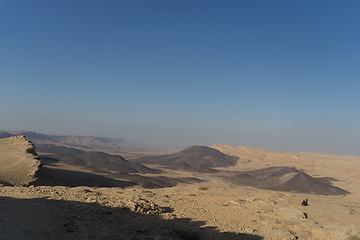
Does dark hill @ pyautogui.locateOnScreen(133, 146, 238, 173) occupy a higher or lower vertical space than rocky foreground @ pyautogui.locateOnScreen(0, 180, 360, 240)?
lower

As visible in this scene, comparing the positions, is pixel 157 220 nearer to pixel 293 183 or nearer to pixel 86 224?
pixel 86 224

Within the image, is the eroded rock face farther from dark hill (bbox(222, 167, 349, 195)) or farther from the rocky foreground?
dark hill (bbox(222, 167, 349, 195))

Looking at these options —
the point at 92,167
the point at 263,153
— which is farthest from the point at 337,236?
the point at 263,153

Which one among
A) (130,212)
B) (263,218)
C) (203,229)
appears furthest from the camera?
(263,218)

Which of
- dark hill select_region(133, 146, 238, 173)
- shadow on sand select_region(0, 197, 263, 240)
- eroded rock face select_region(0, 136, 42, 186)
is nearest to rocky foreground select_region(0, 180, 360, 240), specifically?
shadow on sand select_region(0, 197, 263, 240)

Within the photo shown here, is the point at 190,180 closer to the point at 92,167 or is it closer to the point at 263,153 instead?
the point at 92,167

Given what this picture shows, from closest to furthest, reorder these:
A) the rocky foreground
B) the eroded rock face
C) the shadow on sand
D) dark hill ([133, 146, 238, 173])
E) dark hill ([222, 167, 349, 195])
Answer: the shadow on sand < the rocky foreground < the eroded rock face < dark hill ([222, 167, 349, 195]) < dark hill ([133, 146, 238, 173])
